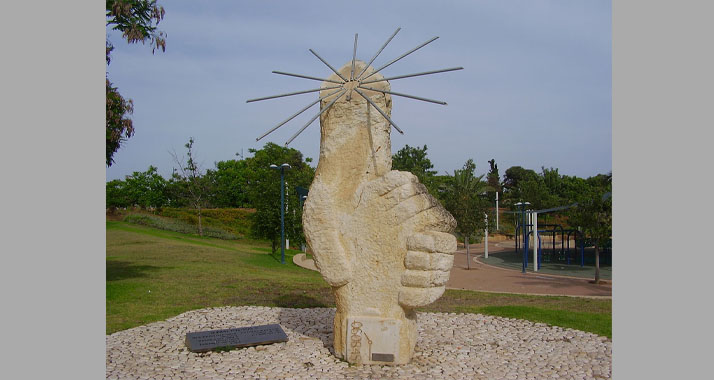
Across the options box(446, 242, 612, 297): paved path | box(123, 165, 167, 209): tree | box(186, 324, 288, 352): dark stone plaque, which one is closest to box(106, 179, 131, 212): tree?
box(123, 165, 167, 209): tree

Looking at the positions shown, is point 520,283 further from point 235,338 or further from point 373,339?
point 235,338

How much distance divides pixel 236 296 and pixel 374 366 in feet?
21.5

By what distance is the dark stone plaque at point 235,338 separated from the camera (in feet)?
25.8

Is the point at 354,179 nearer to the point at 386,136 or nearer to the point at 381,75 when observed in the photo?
the point at 386,136

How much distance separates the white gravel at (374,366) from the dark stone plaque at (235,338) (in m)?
0.12

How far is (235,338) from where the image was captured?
815 centimetres

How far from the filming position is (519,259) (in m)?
27.7

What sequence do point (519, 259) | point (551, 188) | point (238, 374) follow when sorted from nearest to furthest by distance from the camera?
point (238, 374) → point (519, 259) → point (551, 188)

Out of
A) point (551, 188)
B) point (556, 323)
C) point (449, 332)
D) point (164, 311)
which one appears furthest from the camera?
point (551, 188)

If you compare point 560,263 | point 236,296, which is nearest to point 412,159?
point 560,263

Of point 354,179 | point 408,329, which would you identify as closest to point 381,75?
point 354,179

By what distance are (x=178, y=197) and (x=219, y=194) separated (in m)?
3.63

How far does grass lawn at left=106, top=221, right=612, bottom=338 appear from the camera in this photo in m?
10.5

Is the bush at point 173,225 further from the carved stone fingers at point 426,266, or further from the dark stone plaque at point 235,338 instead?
the carved stone fingers at point 426,266
